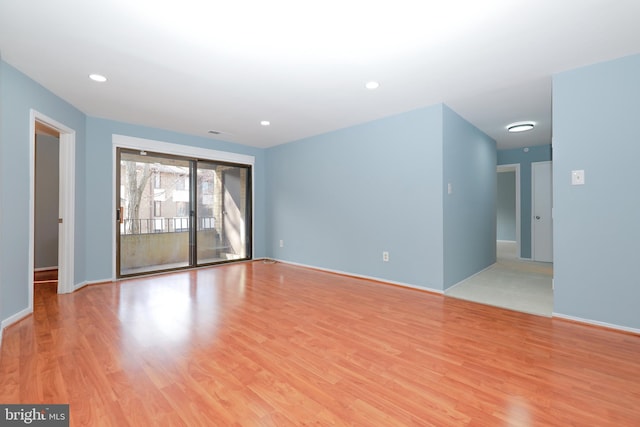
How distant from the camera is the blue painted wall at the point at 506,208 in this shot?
9250mm

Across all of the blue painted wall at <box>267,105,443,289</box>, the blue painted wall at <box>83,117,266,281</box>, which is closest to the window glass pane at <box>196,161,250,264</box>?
the blue painted wall at <box>267,105,443,289</box>

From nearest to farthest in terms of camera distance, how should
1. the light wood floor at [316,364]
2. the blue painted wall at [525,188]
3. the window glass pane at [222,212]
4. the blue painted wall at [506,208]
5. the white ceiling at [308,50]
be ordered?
the light wood floor at [316,364], the white ceiling at [308,50], the window glass pane at [222,212], the blue painted wall at [525,188], the blue painted wall at [506,208]

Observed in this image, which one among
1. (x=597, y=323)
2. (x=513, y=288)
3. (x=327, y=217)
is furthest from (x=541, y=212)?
(x=327, y=217)

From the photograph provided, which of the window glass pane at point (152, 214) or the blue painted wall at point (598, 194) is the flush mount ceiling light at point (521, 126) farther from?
the window glass pane at point (152, 214)

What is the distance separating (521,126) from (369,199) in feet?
9.26

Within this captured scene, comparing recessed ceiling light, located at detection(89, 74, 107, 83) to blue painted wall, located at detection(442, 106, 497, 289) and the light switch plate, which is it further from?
the light switch plate

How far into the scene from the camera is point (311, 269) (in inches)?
203

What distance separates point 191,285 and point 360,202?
9.15 feet

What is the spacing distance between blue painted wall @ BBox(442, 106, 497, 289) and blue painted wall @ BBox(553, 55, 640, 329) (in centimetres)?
112

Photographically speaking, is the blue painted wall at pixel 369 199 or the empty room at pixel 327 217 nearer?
the empty room at pixel 327 217

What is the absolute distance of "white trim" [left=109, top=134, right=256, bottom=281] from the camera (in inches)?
168

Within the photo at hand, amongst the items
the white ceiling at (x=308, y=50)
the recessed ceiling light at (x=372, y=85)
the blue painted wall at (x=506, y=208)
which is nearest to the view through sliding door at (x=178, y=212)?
the white ceiling at (x=308, y=50)

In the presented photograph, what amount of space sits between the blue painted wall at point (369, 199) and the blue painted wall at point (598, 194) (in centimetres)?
120

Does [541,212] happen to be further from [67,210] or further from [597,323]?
[67,210]
